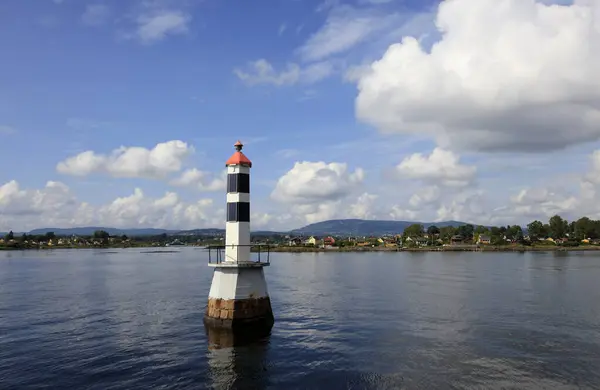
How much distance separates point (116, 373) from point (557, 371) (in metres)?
19.6

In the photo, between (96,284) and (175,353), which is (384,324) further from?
(96,284)

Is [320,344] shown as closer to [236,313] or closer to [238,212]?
[236,313]

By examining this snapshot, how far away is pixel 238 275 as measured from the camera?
25.1m

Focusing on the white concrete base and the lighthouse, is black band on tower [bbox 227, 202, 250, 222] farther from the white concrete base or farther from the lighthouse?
the white concrete base

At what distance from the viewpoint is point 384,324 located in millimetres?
30344

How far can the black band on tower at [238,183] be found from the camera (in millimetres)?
25781

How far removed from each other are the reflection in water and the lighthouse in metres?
0.47

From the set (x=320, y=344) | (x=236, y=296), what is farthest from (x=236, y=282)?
(x=320, y=344)

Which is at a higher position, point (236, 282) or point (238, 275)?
point (238, 275)

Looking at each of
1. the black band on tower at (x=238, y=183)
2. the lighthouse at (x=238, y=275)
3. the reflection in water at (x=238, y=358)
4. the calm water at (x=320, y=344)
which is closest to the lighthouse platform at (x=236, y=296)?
the lighthouse at (x=238, y=275)

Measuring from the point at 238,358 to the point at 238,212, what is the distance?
797 cm

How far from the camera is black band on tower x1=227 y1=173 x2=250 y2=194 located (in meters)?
25.8

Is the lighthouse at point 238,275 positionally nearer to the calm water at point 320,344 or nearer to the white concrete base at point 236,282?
the white concrete base at point 236,282

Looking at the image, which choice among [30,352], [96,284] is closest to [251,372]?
[30,352]
